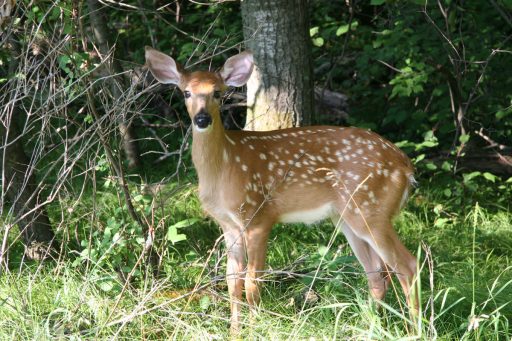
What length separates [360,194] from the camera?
5000mm

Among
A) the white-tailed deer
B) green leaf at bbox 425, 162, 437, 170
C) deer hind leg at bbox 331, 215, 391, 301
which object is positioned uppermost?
the white-tailed deer

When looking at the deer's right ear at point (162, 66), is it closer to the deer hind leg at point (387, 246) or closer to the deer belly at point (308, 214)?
the deer belly at point (308, 214)

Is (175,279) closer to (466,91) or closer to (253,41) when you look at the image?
(253,41)

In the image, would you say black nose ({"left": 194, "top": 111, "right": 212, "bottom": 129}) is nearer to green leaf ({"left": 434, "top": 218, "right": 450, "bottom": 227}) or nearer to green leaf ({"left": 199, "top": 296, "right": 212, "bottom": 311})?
green leaf ({"left": 199, "top": 296, "right": 212, "bottom": 311})

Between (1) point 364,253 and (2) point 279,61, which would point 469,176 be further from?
(2) point 279,61

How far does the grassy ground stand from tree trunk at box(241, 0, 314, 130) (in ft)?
2.90

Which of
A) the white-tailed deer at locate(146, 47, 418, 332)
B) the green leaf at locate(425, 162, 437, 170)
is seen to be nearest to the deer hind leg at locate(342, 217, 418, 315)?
the white-tailed deer at locate(146, 47, 418, 332)

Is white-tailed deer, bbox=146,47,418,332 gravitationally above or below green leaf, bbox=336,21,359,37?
below

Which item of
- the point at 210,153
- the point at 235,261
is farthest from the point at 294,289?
the point at 210,153

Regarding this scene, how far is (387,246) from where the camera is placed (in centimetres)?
496

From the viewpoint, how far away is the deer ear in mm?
5027

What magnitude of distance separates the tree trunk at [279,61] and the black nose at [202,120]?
4.02 ft

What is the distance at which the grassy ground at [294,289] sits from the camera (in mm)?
3914

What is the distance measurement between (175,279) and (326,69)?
363 cm
